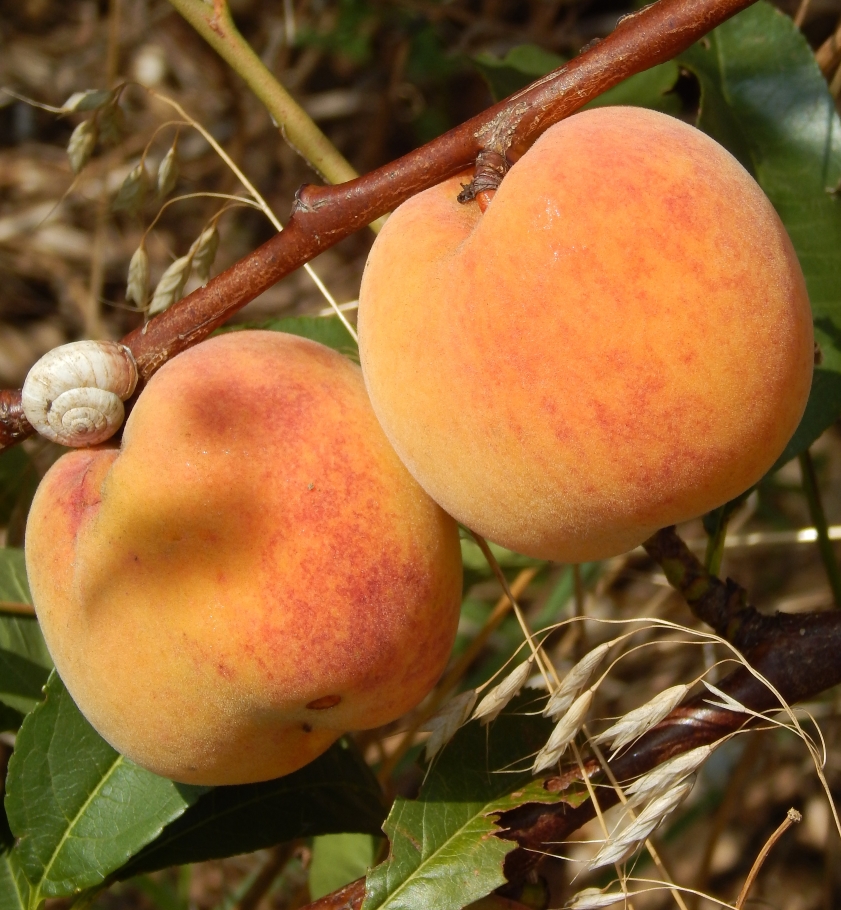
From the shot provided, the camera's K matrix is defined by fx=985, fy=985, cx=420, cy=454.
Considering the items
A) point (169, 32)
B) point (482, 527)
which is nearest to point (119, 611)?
point (482, 527)

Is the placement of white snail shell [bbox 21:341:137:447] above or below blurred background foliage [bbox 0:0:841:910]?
above

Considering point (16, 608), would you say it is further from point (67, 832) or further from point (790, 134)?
point (790, 134)

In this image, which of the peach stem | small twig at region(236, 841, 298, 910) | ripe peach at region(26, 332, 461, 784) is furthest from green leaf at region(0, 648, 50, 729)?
the peach stem

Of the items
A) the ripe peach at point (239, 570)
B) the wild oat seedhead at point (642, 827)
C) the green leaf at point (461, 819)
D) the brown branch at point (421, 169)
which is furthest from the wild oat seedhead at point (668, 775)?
the brown branch at point (421, 169)

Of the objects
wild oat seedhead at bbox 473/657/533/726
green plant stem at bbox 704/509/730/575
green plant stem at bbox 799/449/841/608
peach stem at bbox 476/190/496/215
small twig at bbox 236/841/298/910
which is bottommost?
small twig at bbox 236/841/298/910

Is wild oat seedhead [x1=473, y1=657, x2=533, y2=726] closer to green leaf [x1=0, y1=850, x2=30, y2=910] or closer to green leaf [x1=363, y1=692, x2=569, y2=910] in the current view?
green leaf [x1=363, y1=692, x2=569, y2=910]

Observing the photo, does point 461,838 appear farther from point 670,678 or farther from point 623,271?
point 670,678

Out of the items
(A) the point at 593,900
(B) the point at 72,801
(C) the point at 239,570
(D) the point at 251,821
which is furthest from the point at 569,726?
(B) the point at 72,801
